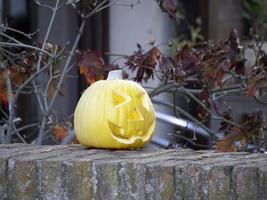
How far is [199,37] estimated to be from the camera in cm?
658

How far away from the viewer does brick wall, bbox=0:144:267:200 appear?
217 cm

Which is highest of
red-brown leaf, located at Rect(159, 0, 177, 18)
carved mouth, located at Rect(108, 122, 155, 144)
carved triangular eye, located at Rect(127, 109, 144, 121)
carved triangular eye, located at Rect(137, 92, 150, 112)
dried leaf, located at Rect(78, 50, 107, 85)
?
red-brown leaf, located at Rect(159, 0, 177, 18)

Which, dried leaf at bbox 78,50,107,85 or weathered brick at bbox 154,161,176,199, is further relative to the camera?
dried leaf at bbox 78,50,107,85

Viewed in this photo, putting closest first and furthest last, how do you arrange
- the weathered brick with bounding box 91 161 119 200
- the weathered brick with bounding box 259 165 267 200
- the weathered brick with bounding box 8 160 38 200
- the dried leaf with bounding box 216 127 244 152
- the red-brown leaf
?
1. the weathered brick with bounding box 259 165 267 200
2. the weathered brick with bounding box 91 161 119 200
3. the weathered brick with bounding box 8 160 38 200
4. the dried leaf with bounding box 216 127 244 152
5. the red-brown leaf

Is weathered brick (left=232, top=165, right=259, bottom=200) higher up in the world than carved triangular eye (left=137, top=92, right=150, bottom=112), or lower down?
lower down

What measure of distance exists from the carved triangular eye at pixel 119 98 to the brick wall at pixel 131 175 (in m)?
0.18

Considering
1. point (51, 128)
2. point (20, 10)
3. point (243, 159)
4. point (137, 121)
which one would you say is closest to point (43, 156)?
point (137, 121)

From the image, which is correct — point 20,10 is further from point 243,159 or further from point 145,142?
point 243,159

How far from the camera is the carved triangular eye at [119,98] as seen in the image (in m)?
2.56

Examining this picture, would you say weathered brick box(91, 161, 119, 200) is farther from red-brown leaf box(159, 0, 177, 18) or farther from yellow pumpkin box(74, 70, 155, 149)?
red-brown leaf box(159, 0, 177, 18)

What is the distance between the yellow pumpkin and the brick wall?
0.17 feet

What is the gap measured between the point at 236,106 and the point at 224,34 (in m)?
0.79

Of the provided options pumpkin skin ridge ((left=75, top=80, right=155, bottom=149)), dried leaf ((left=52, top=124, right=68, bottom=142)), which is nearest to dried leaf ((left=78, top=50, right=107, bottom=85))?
dried leaf ((left=52, top=124, right=68, bottom=142))

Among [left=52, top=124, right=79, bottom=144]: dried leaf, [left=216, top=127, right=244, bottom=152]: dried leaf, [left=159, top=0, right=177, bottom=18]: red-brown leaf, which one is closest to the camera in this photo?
[left=216, top=127, right=244, bottom=152]: dried leaf
